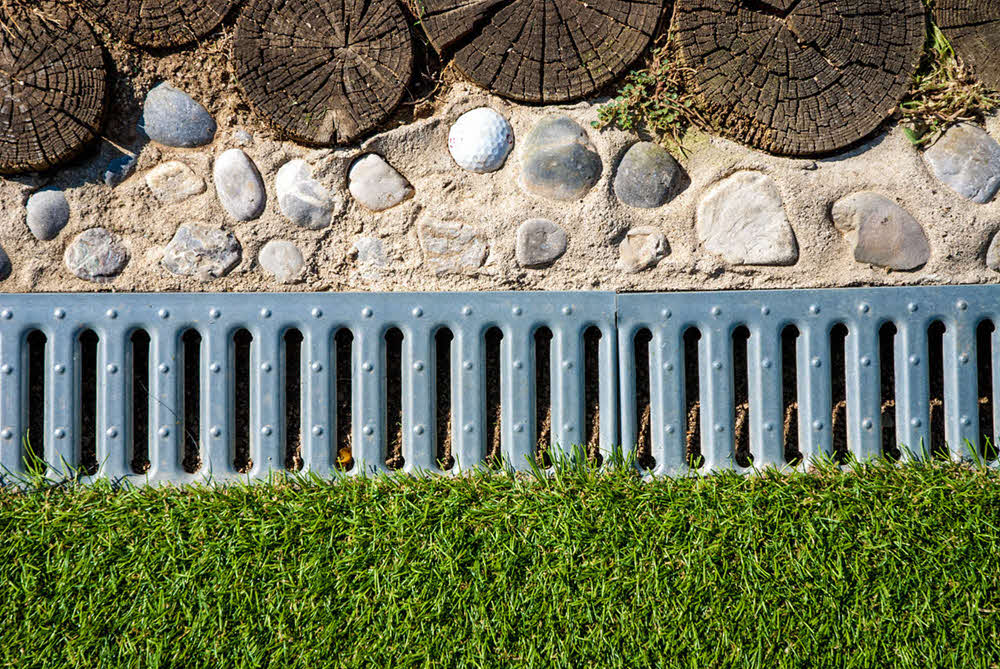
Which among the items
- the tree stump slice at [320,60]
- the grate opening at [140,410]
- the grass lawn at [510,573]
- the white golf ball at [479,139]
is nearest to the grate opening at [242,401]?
the grass lawn at [510,573]

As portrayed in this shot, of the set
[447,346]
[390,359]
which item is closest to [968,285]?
[447,346]

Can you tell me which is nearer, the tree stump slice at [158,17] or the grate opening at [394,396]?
the tree stump slice at [158,17]

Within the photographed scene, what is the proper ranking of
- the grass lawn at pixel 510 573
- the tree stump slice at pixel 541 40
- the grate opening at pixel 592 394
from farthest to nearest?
the grate opening at pixel 592 394, the tree stump slice at pixel 541 40, the grass lawn at pixel 510 573

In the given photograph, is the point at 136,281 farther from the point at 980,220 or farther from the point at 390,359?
the point at 980,220

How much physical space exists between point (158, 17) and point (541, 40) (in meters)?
1.12

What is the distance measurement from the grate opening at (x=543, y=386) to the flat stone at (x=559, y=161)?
0.44 m

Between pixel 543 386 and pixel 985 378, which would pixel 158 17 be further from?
pixel 985 378

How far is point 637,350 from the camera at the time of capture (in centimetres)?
222

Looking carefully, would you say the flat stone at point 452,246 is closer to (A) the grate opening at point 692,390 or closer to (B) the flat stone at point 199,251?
(B) the flat stone at point 199,251

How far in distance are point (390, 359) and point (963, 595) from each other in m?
1.82

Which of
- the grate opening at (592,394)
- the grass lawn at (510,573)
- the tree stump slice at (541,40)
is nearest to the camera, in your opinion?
the grass lawn at (510,573)

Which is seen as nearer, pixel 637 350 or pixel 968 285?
pixel 968 285

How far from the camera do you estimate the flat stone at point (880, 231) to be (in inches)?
82.0

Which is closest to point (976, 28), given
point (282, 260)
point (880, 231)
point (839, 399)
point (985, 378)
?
point (880, 231)
